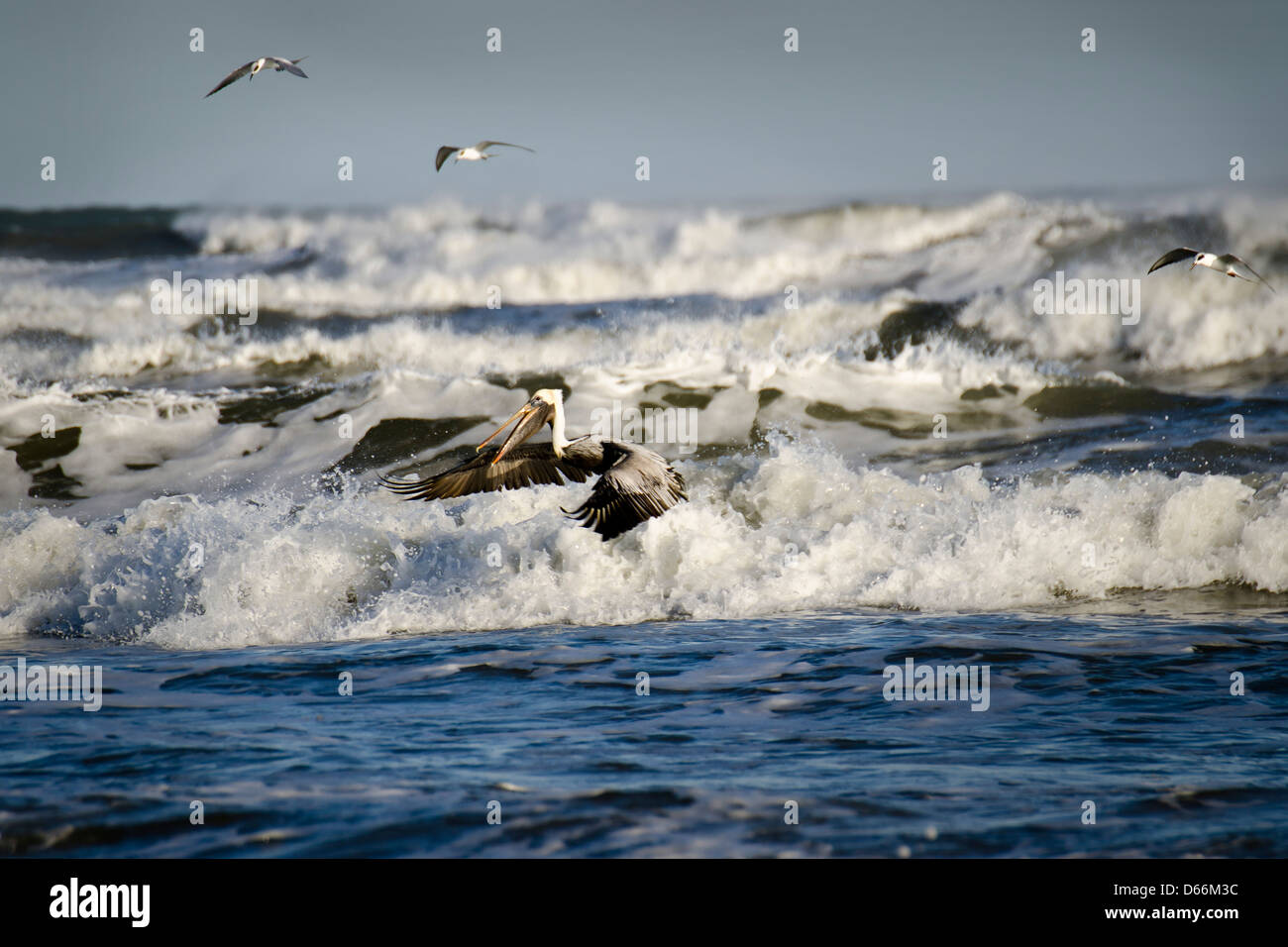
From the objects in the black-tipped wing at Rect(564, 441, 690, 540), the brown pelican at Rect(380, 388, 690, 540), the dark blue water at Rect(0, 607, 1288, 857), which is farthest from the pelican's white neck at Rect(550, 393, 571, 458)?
the dark blue water at Rect(0, 607, 1288, 857)

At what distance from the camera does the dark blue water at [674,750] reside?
4.87 metres

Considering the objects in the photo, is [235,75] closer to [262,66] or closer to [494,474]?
[262,66]

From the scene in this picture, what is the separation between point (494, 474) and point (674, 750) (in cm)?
330

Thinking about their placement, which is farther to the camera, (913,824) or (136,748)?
(136,748)

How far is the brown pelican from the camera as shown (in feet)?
27.1

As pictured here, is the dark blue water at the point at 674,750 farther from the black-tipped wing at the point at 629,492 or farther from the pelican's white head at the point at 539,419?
the pelican's white head at the point at 539,419

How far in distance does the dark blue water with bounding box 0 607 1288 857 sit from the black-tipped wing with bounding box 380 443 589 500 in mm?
1194

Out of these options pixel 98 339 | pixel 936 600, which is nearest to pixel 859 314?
pixel 936 600

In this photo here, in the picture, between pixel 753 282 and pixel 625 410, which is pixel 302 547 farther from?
pixel 753 282

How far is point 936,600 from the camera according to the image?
10.2 metres

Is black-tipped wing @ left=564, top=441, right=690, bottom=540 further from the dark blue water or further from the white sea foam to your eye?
the white sea foam

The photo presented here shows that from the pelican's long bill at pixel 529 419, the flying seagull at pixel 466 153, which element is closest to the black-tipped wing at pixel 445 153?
the flying seagull at pixel 466 153

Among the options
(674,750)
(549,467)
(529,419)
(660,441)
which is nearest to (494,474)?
(549,467)
